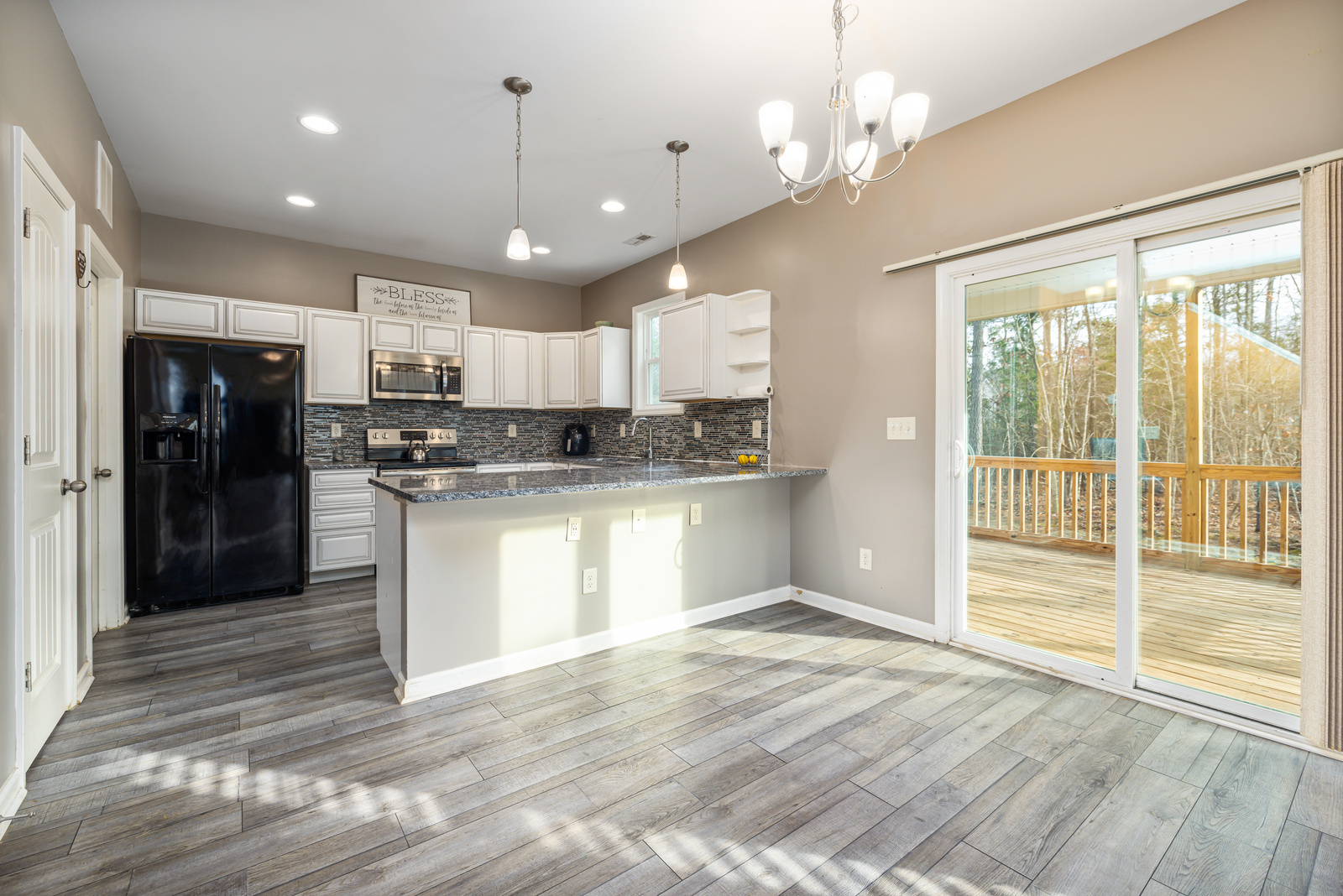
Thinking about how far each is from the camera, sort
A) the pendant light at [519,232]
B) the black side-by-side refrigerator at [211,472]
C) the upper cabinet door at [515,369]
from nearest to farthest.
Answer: the pendant light at [519,232]
the black side-by-side refrigerator at [211,472]
the upper cabinet door at [515,369]

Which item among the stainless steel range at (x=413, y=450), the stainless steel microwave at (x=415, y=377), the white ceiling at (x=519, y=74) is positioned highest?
A: the white ceiling at (x=519, y=74)

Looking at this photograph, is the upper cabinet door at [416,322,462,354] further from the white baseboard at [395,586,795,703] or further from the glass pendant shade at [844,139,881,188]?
the glass pendant shade at [844,139,881,188]

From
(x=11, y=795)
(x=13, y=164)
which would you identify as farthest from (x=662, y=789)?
(x=13, y=164)

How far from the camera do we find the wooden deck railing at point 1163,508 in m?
2.19

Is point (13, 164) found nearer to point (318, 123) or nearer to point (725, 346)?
point (318, 123)

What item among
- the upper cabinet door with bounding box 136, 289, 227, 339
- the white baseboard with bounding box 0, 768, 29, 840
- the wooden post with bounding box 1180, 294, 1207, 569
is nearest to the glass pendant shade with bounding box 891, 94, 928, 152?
the wooden post with bounding box 1180, 294, 1207, 569

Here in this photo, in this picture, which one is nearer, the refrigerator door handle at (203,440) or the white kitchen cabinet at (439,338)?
the refrigerator door handle at (203,440)

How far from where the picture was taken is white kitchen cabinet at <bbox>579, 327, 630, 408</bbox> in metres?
5.26

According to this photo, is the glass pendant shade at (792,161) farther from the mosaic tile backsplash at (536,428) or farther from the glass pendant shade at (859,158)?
the mosaic tile backsplash at (536,428)

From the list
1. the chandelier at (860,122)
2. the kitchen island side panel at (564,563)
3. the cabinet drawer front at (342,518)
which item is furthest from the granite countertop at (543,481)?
the cabinet drawer front at (342,518)

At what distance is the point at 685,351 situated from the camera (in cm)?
432

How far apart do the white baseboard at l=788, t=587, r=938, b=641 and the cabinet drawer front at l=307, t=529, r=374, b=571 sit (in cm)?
302

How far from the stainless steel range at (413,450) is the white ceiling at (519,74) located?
1873mm

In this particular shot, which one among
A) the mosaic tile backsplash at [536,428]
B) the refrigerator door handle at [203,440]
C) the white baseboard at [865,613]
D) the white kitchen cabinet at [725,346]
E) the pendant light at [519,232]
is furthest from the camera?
the mosaic tile backsplash at [536,428]
